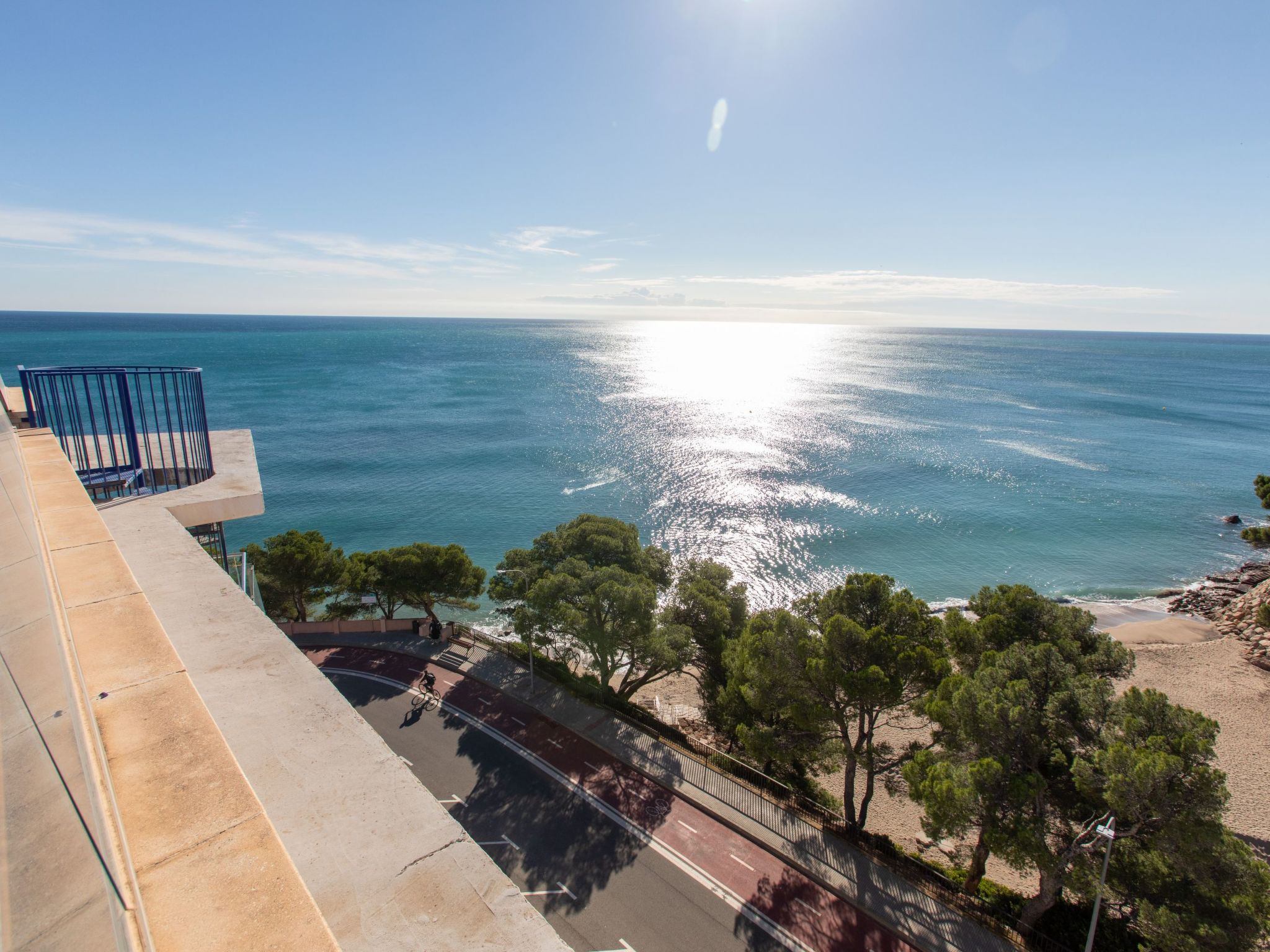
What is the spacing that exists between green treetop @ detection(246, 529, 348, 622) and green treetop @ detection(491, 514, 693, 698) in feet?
33.6

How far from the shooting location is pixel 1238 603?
4459 centimetres

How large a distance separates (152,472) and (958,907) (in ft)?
83.1

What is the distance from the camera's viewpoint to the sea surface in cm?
5369

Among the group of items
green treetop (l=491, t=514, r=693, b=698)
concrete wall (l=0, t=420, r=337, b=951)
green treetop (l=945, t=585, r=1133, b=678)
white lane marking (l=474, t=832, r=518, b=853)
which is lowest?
white lane marking (l=474, t=832, r=518, b=853)

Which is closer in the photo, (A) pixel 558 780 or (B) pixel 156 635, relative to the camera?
(B) pixel 156 635

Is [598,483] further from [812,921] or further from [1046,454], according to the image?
[1046,454]

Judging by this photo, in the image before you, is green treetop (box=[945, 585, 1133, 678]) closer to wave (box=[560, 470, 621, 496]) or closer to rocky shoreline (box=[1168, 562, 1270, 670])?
rocky shoreline (box=[1168, 562, 1270, 670])

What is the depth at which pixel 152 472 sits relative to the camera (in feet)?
45.6

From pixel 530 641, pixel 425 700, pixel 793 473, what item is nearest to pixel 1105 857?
pixel 530 641

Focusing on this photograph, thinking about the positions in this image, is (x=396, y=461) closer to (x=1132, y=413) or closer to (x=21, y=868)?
(x=21, y=868)

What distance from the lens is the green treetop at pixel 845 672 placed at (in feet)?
62.3

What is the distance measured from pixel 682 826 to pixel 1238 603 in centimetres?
4955

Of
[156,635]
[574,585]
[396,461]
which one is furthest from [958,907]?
[396,461]

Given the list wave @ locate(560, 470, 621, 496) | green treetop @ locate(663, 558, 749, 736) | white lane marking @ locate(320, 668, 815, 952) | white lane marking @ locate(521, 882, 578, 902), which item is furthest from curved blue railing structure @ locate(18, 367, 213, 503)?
wave @ locate(560, 470, 621, 496)
